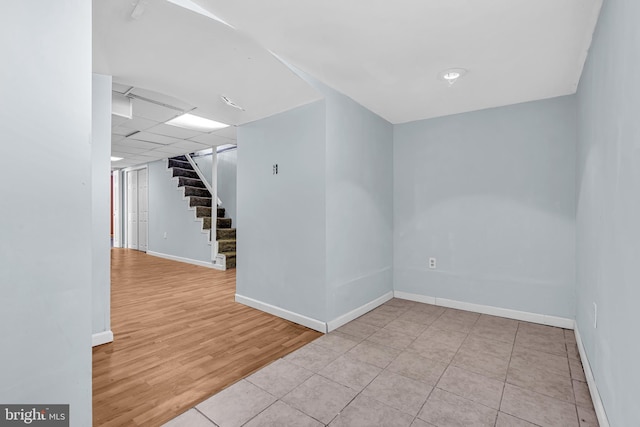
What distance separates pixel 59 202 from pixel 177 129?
12.1 ft

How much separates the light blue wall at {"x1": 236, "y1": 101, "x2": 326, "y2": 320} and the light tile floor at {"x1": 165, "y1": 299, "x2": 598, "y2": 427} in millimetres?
663

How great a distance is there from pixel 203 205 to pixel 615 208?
6.50m

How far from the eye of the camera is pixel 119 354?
7.44ft

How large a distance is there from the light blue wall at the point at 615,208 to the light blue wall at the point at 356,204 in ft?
6.11

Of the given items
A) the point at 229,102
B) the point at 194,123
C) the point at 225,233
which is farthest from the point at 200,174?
the point at 229,102

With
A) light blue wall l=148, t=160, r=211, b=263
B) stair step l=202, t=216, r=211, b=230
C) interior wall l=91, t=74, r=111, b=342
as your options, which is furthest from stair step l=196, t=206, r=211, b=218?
interior wall l=91, t=74, r=111, b=342

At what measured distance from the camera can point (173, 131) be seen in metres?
4.46

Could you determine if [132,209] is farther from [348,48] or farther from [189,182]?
[348,48]

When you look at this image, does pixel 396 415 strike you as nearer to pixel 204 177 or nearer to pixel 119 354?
pixel 119 354

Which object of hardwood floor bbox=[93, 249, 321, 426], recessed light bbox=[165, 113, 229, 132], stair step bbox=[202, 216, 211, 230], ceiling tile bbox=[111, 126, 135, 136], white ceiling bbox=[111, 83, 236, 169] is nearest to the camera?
hardwood floor bbox=[93, 249, 321, 426]

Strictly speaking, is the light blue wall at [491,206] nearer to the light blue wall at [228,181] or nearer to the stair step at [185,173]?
the light blue wall at [228,181]

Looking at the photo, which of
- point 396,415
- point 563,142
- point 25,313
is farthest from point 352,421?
point 563,142

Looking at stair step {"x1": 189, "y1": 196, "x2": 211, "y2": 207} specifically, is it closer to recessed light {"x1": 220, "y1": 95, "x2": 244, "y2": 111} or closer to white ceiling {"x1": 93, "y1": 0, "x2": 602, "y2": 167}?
white ceiling {"x1": 93, "y1": 0, "x2": 602, "y2": 167}

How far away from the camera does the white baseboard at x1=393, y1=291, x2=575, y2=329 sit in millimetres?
2836
